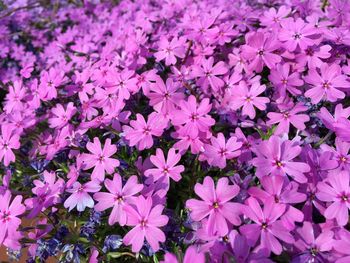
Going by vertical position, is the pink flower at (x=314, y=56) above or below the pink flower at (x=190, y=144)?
above

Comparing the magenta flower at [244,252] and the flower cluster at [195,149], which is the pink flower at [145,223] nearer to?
the flower cluster at [195,149]

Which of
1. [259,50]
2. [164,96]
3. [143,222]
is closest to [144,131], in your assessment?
[164,96]

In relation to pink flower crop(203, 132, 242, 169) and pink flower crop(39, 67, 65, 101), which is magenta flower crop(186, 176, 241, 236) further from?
pink flower crop(39, 67, 65, 101)

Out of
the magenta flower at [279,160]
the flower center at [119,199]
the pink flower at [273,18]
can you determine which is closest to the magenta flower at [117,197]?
the flower center at [119,199]

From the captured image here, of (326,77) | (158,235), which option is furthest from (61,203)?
(326,77)

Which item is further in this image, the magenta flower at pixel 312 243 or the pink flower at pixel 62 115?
the pink flower at pixel 62 115

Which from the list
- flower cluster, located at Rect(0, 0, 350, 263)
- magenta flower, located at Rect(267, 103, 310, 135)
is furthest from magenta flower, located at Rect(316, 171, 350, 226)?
magenta flower, located at Rect(267, 103, 310, 135)

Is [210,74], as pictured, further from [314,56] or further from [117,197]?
[117,197]
